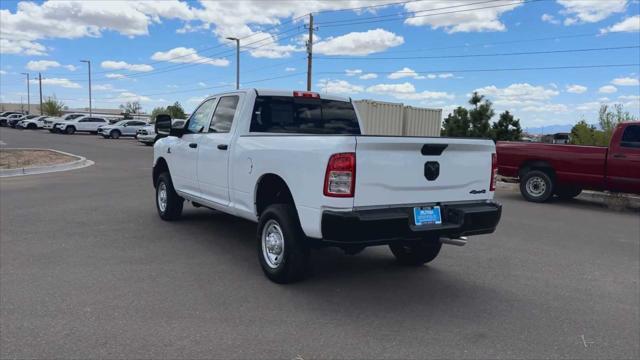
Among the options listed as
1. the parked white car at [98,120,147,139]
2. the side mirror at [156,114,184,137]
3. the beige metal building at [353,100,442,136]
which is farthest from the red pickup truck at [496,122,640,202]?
the parked white car at [98,120,147,139]

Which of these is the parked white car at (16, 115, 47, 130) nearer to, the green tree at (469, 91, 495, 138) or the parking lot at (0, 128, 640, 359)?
the green tree at (469, 91, 495, 138)

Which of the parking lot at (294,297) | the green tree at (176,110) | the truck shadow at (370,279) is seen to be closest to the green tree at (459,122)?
the parking lot at (294,297)

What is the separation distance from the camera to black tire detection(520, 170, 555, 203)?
1182 cm

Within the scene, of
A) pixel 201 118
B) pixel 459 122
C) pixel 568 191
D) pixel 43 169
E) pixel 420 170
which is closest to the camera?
pixel 420 170

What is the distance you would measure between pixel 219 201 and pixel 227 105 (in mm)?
1185

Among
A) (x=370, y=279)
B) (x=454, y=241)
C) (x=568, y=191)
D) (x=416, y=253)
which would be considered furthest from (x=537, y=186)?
(x=370, y=279)

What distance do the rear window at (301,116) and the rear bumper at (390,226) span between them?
2.10 metres

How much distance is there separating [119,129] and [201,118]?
37495mm

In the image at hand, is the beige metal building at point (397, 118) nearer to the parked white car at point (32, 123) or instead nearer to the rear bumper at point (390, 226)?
the rear bumper at point (390, 226)

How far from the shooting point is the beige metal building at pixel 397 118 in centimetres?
2462

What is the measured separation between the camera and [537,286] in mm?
5371

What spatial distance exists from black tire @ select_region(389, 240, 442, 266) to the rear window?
1.68 m

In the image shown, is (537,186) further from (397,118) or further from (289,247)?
(397,118)

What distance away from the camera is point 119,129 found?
1629 inches
